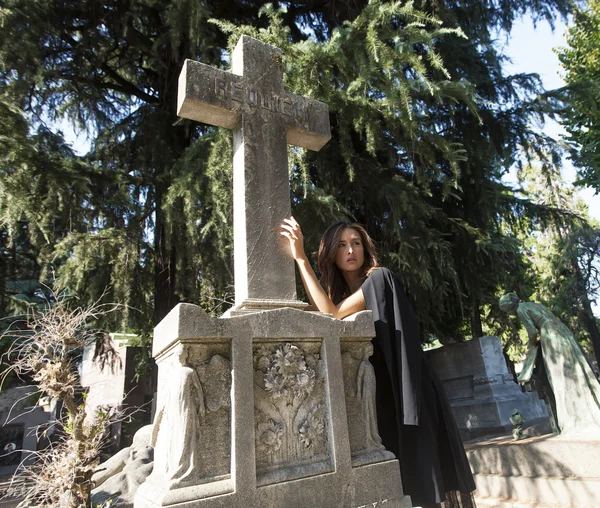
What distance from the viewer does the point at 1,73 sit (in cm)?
568

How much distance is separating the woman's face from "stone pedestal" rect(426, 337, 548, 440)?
752cm

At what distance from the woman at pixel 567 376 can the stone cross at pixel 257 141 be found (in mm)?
4569

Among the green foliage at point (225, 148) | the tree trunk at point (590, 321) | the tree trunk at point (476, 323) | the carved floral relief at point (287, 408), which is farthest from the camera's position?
the tree trunk at point (590, 321)

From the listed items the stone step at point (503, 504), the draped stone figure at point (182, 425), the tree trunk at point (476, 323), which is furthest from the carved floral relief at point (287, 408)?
the tree trunk at point (476, 323)

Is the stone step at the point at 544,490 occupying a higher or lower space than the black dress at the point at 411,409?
lower

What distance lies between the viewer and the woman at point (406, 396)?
1.90 metres

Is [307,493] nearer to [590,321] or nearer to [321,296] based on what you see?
[321,296]

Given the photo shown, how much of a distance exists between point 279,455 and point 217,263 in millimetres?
4768

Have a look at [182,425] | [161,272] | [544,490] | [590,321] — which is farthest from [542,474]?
[590,321]

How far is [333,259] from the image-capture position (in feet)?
7.93

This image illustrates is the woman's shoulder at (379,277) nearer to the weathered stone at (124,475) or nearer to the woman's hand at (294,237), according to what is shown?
the woman's hand at (294,237)

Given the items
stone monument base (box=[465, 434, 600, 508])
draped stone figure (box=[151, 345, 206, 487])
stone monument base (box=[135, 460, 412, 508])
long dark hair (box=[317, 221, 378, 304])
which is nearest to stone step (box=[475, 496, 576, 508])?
stone monument base (box=[465, 434, 600, 508])

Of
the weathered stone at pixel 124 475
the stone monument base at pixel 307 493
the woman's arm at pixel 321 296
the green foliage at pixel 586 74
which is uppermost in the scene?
the green foliage at pixel 586 74

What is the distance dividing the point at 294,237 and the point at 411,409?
1021 mm
